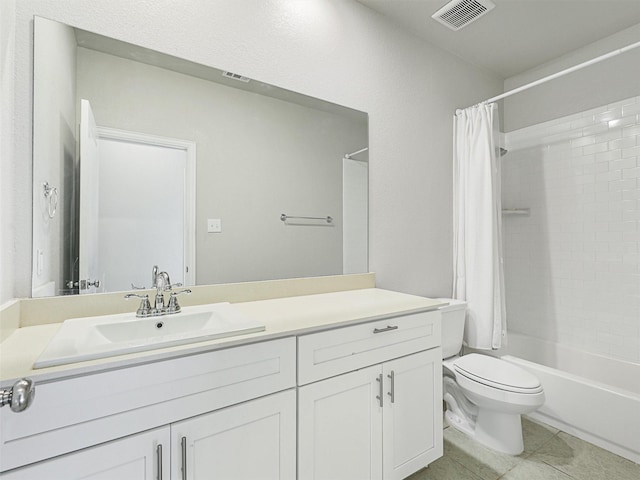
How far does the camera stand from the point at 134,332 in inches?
45.1

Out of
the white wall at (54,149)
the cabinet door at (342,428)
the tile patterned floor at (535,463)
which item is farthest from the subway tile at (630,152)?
the white wall at (54,149)

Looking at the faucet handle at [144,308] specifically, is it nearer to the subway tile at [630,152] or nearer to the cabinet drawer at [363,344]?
the cabinet drawer at [363,344]

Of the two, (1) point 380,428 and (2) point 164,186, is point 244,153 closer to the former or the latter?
(2) point 164,186

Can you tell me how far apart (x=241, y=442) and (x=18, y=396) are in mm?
610

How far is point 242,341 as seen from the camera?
1.01 m

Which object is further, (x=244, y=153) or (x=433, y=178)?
(x=433, y=178)

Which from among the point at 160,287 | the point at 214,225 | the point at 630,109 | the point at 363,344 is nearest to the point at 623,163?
the point at 630,109

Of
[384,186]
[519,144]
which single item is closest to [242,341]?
[384,186]

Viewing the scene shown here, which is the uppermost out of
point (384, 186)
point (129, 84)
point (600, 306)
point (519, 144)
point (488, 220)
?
point (519, 144)

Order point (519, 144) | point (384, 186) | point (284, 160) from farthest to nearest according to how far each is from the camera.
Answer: point (519, 144) < point (384, 186) < point (284, 160)

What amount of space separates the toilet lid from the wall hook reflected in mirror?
207cm

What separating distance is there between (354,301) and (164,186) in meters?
1.01

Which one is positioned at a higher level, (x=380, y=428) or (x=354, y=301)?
(x=354, y=301)

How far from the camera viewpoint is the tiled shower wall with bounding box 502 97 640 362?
7.27 feet
